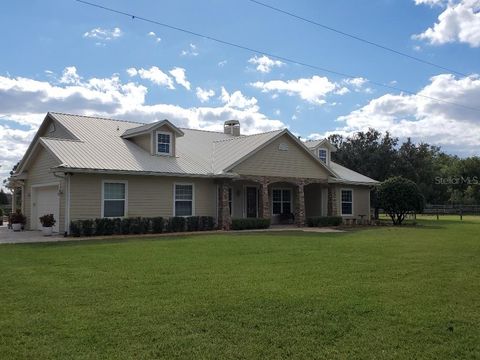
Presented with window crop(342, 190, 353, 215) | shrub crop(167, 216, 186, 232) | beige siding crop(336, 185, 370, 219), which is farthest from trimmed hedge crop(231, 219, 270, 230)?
beige siding crop(336, 185, 370, 219)

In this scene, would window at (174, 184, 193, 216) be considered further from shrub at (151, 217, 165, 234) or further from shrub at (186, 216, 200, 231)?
shrub at (151, 217, 165, 234)

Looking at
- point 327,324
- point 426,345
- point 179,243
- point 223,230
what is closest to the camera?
point 426,345

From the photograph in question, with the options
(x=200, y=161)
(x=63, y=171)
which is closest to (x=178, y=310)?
(x=63, y=171)

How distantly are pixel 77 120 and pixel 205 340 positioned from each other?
21325 mm

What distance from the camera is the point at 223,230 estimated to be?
2277 cm

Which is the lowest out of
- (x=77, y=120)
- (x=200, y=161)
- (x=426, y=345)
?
(x=426, y=345)

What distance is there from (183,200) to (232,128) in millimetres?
11092

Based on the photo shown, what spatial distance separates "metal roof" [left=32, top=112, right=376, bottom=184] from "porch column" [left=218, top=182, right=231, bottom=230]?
2.92 feet

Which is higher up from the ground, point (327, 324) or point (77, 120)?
point (77, 120)

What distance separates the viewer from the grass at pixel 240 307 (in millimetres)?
5074

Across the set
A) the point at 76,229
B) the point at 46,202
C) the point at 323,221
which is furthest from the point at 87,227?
the point at 323,221

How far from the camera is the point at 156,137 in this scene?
23.2 m

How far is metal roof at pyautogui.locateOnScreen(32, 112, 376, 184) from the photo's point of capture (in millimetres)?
20031

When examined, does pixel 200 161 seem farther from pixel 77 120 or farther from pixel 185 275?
pixel 185 275
